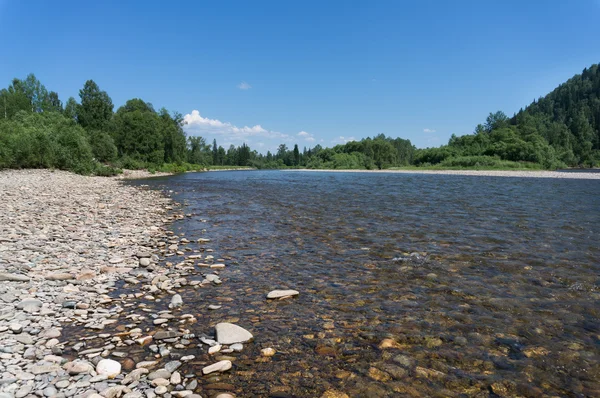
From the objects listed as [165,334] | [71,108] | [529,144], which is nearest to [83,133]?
[71,108]

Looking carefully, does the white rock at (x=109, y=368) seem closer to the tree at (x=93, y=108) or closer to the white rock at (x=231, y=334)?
the white rock at (x=231, y=334)

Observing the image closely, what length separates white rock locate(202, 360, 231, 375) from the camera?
427 cm

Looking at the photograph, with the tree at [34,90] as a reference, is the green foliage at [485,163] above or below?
below

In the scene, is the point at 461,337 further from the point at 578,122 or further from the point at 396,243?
the point at 578,122

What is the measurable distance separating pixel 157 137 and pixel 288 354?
326 feet

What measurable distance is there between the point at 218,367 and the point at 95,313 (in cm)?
297

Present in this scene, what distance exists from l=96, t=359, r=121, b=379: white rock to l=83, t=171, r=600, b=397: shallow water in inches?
36.7

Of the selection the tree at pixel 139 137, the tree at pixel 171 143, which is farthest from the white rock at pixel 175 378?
the tree at pixel 171 143

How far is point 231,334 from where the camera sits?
17.1 feet

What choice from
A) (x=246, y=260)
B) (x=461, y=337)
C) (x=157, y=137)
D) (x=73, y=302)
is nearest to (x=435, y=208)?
(x=246, y=260)

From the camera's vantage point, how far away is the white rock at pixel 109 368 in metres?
4.05

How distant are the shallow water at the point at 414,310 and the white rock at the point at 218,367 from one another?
4.8 inches

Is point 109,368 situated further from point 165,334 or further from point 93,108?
point 93,108

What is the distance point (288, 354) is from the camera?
481 centimetres
